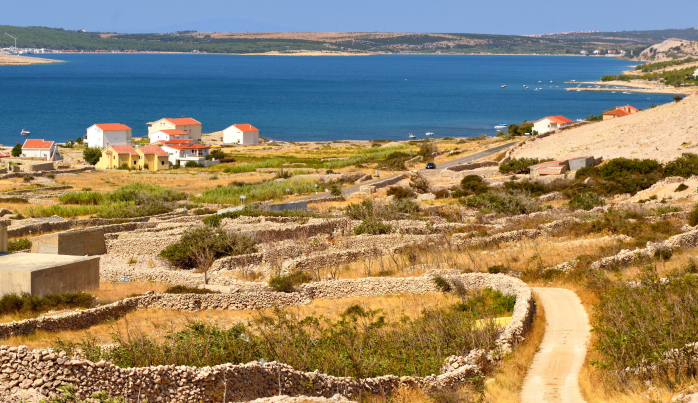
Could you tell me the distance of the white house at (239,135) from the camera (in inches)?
3595

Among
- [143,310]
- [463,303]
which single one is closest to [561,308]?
[463,303]

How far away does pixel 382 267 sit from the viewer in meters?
24.0

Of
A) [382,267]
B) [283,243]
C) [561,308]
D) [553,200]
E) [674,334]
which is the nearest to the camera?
[674,334]

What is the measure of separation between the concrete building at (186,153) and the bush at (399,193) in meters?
31.2

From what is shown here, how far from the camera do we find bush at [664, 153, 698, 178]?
41.9m

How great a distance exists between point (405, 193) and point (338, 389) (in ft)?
105

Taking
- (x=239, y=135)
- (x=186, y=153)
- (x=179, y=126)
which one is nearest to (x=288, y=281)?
(x=186, y=153)

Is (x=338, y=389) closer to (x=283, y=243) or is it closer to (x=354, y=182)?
(x=283, y=243)

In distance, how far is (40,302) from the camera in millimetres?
18078

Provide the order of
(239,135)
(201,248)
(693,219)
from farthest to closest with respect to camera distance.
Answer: (239,135) < (693,219) < (201,248)

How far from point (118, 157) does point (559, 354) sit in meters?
61.0

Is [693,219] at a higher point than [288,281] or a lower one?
higher

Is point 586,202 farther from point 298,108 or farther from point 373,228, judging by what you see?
point 298,108

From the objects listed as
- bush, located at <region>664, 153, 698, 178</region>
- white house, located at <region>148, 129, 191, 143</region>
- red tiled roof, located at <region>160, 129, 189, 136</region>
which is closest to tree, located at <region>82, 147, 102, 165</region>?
white house, located at <region>148, 129, 191, 143</region>
